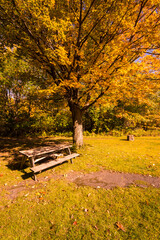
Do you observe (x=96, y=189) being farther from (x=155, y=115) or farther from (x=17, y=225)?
(x=155, y=115)

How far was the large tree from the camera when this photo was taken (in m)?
4.46

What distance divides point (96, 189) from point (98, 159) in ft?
8.11

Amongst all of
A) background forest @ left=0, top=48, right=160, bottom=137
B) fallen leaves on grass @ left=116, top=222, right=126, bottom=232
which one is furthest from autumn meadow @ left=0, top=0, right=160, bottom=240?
background forest @ left=0, top=48, right=160, bottom=137

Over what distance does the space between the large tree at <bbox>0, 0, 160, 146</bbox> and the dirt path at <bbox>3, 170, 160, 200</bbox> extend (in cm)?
359

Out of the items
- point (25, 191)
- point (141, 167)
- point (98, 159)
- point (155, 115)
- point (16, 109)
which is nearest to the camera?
point (25, 191)

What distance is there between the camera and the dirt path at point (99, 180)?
3.73 m

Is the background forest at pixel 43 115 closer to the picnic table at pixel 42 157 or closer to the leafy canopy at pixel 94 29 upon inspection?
the leafy canopy at pixel 94 29

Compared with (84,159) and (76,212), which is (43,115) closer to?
(84,159)

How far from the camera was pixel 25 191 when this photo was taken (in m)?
3.56

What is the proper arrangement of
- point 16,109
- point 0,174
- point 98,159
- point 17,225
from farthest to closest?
point 16,109 < point 98,159 < point 0,174 < point 17,225

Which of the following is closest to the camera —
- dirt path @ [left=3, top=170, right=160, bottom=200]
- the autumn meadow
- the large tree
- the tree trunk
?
the autumn meadow

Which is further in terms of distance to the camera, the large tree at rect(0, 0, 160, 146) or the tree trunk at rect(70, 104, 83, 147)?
the tree trunk at rect(70, 104, 83, 147)

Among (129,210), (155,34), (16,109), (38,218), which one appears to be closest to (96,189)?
(129,210)

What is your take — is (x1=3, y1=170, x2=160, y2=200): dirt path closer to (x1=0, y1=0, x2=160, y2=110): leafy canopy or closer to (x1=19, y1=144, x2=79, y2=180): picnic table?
(x1=19, y1=144, x2=79, y2=180): picnic table
